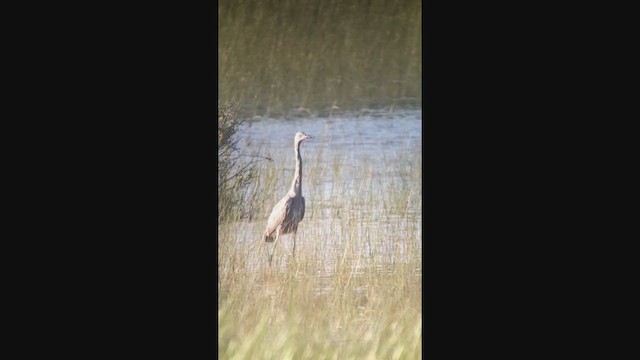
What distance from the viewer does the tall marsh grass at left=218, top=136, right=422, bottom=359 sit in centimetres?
547

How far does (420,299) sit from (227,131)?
153 cm

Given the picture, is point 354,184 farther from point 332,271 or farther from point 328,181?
point 332,271

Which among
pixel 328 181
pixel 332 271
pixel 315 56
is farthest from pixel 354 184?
pixel 315 56

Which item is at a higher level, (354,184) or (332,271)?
(354,184)

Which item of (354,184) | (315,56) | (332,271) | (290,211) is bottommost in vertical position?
(332,271)

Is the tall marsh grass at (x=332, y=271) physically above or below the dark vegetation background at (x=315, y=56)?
below

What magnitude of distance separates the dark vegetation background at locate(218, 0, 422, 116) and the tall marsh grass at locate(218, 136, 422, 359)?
14.1 inches

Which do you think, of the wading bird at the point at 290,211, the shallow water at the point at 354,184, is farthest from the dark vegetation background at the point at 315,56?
the wading bird at the point at 290,211

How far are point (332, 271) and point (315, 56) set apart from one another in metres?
1.29

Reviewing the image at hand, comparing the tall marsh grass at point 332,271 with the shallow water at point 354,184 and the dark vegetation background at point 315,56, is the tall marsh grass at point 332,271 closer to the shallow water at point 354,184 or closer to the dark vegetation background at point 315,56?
the shallow water at point 354,184

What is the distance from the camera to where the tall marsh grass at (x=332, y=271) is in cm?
547

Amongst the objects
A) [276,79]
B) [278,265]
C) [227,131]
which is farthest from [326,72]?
[278,265]

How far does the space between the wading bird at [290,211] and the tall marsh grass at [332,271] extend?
0.04m

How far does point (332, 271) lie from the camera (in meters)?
5.50
